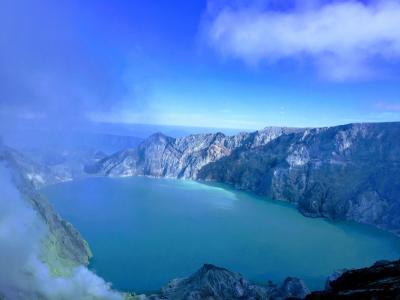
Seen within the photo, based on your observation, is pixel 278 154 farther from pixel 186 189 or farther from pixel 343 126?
pixel 186 189

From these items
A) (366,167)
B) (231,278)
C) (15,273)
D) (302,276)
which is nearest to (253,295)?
(231,278)

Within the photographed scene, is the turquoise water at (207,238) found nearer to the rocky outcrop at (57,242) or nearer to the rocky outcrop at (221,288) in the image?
the rocky outcrop at (57,242)

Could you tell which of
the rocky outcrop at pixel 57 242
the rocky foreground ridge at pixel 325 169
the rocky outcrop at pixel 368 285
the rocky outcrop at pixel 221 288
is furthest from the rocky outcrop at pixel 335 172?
the rocky outcrop at pixel 57 242

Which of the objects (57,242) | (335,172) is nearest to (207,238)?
(57,242)

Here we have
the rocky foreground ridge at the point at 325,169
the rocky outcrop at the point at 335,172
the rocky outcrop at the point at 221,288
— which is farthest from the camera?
the rocky foreground ridge at the point at 325,169

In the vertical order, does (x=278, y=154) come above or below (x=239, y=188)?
above

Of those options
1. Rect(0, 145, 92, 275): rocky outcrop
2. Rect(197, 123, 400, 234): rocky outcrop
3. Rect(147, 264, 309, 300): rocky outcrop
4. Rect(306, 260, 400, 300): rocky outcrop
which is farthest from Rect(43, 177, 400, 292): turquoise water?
Rect(306, 260, 400, 300): rocky outcrop

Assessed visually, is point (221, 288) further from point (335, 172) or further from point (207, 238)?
point (335, 172)

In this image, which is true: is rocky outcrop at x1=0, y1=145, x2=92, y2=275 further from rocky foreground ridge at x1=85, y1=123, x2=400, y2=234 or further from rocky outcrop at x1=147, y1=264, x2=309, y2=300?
rocky foreground ridge at x1=85, y1=123, x2=400, y2=234
